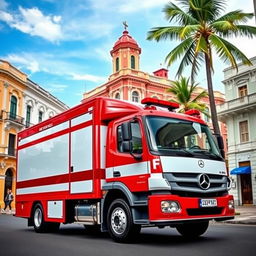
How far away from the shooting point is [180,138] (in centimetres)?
799

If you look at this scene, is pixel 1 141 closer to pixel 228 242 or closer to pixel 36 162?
pixel 36 162

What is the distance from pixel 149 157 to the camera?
7.34 metres

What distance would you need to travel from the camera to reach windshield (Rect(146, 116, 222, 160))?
7547 millimetres

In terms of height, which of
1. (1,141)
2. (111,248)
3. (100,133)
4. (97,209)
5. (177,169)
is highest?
(1,141)

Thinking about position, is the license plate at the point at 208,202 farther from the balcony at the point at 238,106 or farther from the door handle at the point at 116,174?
the balcony at the point at 238,106

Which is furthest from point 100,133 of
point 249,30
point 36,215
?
point 249,30

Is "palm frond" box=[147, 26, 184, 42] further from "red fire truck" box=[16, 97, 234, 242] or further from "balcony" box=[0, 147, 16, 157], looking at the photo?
"balcony" box=[0, 147, 16, 157]

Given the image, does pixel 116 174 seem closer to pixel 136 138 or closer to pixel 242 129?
pixel 136 138

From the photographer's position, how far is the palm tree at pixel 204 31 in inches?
709

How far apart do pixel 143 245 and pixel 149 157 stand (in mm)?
1826

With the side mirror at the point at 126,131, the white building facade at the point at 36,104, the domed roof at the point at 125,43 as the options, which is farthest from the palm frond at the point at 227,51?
the white building facade at the point at 36,104

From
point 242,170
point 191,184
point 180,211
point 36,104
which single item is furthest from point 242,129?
point 36,104

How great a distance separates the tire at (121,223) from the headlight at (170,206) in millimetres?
885

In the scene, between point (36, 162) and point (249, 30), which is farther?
point (249, 30)
